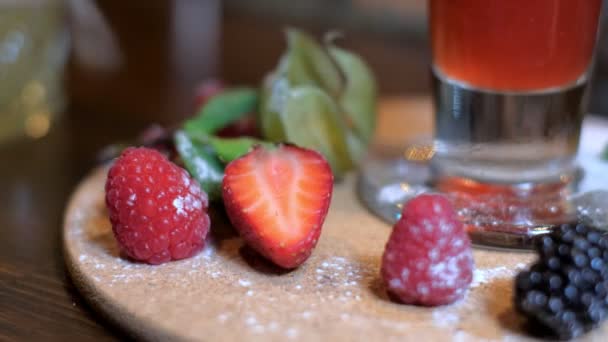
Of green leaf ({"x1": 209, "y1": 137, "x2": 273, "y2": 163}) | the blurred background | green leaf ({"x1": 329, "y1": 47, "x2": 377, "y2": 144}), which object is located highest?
green leaf ({"x1": 209, "y1": 137, "x2": 273, "y2": 163})

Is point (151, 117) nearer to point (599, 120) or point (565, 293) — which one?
point (599, 120)

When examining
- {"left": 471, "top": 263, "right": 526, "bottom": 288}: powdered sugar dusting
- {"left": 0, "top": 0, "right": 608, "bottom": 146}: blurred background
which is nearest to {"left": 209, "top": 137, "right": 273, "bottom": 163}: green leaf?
{"left": 471, "top": 263, "right": 526, "bottom": 288}: powdered sugar dusting

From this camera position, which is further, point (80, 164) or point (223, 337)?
point (80, 164)

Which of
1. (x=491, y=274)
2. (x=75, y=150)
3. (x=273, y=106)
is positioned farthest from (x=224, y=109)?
(x=491, y=274)

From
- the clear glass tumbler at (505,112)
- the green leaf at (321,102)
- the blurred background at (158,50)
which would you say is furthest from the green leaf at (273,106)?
the blurred background at (158,50)

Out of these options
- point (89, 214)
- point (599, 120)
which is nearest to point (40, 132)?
point (89, 214)

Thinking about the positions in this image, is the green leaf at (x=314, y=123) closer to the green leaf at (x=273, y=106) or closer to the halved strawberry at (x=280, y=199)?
the green leaf at (x=273, y=106)

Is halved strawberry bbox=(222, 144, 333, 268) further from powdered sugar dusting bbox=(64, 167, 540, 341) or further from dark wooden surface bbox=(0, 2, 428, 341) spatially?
dark wooden surface bbox=(0, 2, 428, 341)
